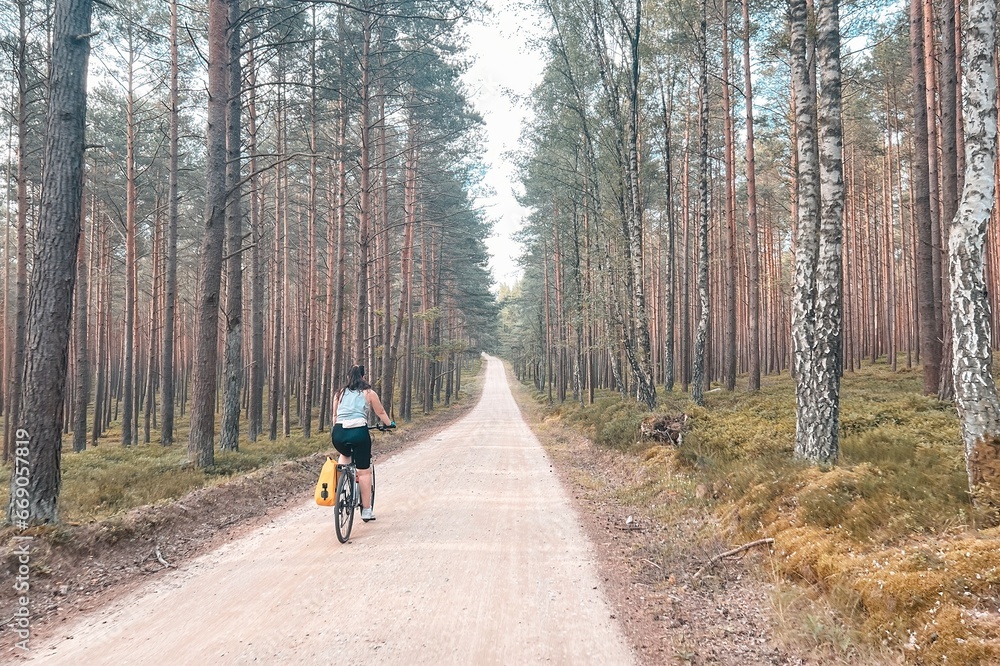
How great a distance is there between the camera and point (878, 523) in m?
4.12

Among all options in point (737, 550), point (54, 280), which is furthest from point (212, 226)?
point (737, 550)

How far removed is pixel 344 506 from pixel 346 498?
8cm

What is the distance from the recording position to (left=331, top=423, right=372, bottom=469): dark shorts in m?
5.61

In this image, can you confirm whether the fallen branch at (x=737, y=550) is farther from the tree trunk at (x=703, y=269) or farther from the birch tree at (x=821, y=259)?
the tree trunk at (x=703, y=269)

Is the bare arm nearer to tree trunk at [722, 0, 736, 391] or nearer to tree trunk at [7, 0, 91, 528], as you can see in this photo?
tree trunk at [7, 0, 91, 528]

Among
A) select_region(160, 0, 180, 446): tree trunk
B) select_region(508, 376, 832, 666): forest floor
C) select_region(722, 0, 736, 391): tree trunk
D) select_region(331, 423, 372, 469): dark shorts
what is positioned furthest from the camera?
select_region(722, 0, 736, 391): tree trunk

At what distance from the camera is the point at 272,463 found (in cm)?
964

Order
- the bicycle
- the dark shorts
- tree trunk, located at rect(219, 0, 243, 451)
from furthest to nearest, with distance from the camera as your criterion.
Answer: tree trunk, located at rect(219, 0, 243, 451), the dark shorts, the bicycle

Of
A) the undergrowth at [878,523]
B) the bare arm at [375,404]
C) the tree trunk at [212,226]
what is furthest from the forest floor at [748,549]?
the bare arm at [375,404]

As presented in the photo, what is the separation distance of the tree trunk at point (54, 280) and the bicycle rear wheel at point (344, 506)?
2.74 metres

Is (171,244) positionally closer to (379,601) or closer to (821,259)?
(379,601)

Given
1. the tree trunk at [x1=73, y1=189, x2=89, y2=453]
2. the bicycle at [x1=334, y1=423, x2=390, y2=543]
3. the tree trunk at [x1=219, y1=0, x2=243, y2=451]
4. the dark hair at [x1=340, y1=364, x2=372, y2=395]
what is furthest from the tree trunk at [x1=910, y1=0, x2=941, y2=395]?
the tree trunk at [x1=73, y1=189, x2=89, y2=453]

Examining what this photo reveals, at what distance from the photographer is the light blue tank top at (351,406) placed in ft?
18.5

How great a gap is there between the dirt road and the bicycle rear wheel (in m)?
0.14
